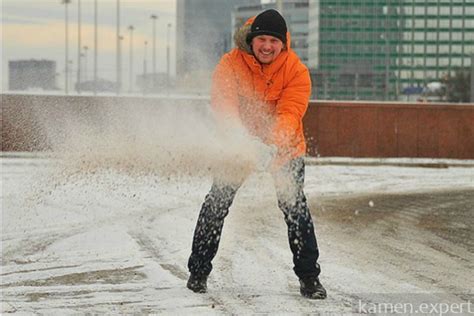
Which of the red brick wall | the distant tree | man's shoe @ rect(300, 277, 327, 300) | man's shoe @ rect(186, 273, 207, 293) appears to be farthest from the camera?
the distant tree

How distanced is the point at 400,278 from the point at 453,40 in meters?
146

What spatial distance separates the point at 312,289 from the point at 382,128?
54.2ft

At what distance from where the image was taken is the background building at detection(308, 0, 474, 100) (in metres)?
141

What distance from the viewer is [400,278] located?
6.41 meters

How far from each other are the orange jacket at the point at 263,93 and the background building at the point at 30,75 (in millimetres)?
21133

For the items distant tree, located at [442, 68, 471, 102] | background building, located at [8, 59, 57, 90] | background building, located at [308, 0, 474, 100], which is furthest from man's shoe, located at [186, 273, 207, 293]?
background building, located at [308, 0, 474, 100]

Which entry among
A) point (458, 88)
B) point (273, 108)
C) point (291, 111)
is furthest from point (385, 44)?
point (291, 111)

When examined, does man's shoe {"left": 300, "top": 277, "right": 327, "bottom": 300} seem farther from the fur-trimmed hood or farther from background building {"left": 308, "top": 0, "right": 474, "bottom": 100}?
background building {"left": 308, "top": 0, "right": 474, "bottom": 100}

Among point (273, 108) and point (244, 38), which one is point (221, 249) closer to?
point (273, 108)

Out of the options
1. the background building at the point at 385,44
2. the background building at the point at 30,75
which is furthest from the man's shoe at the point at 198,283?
the background building at the point at 385,44

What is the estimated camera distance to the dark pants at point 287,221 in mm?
5660

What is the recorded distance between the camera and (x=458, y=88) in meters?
113

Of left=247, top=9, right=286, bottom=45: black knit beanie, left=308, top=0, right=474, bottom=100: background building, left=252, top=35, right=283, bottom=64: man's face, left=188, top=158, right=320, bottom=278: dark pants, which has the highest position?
left=308, top=0, right=474, bottom=100: background building

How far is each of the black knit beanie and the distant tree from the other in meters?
103
